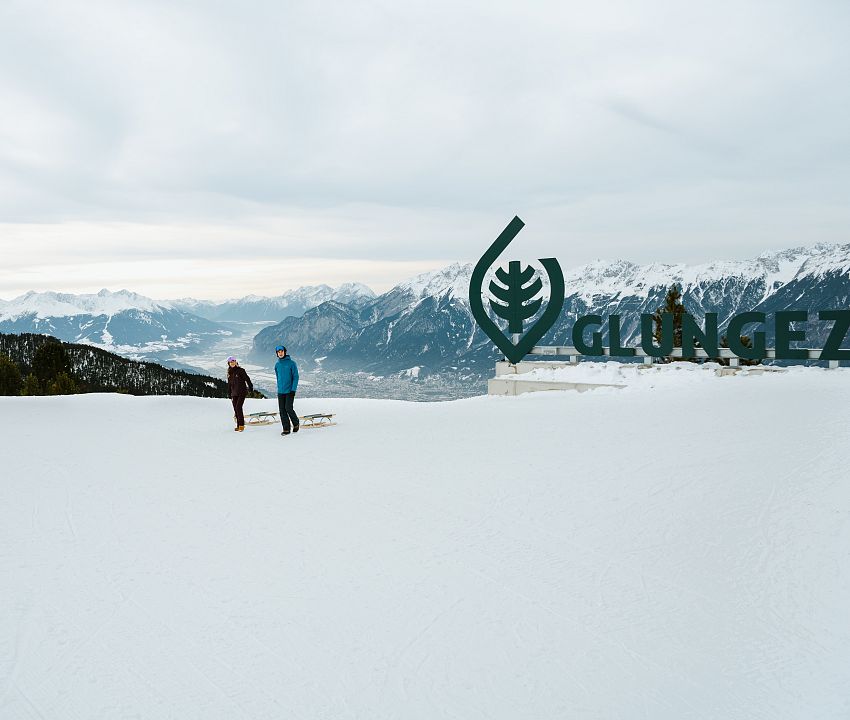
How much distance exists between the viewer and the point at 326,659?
17.4 ft

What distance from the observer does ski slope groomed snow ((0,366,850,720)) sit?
4961mm

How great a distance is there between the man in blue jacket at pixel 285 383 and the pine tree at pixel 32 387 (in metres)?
87.6

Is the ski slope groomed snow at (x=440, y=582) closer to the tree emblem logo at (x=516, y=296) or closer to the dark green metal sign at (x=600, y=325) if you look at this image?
the dark green metal sign at (x=600, y=325)

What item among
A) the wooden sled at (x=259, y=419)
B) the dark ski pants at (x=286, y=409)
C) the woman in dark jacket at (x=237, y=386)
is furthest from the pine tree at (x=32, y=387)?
the dark ski pants at (x=286, y=409)

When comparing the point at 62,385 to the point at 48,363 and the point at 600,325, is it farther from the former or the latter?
the point at 600,325

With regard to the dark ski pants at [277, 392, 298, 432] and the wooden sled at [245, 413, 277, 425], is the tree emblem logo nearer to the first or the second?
the wooden sled at [245, 413, 277, 425]

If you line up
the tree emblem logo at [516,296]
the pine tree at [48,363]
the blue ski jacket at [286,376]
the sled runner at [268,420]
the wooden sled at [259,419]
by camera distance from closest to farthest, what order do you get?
the blue ski jacket at [286,376] < the sled runner at [268,420] < the wooden sled at [259,419] < the tree emblem logo at [516,296] < the pine tree at [48,363]

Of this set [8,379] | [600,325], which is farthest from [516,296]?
[8,379]

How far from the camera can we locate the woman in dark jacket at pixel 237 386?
1684 centimetres

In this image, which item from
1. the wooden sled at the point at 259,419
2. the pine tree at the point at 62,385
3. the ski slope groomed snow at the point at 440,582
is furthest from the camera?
the pine tree at the point at 62,385

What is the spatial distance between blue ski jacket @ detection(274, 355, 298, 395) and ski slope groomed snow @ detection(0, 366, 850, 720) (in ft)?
9.00

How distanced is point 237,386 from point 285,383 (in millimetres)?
2200

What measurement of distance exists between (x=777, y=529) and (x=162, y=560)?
7.16 metres

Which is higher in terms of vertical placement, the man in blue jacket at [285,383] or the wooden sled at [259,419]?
the man in blue jacket at [285,383]
